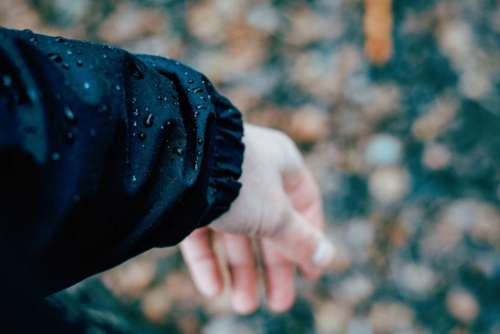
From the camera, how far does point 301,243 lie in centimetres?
101

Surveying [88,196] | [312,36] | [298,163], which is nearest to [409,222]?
[298,163]

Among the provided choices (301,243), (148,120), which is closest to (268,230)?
(301,243)

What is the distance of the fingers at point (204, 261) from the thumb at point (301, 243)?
0.48 feet

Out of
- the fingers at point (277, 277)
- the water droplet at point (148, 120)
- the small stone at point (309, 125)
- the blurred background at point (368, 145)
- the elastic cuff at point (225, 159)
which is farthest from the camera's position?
the small stone at point (309, 125)

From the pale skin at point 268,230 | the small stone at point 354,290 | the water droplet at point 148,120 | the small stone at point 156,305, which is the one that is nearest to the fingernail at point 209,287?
→ the pale skin at point 268,230

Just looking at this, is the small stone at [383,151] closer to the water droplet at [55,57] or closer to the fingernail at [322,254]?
the fingernail at [322,254]

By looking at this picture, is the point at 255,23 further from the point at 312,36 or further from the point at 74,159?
the point at 74,159

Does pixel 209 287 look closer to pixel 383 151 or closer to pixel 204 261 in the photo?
pixel 204 261

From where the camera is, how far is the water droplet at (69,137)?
54cm

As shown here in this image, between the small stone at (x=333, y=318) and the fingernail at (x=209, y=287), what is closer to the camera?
the fingernail at (x=209, y=287)

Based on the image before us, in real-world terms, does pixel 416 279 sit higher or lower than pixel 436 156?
lower

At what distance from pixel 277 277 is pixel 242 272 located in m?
0.08

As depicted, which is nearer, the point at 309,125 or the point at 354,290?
the point at 354,290

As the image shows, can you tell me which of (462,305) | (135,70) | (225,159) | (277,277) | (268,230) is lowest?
(462,305)
